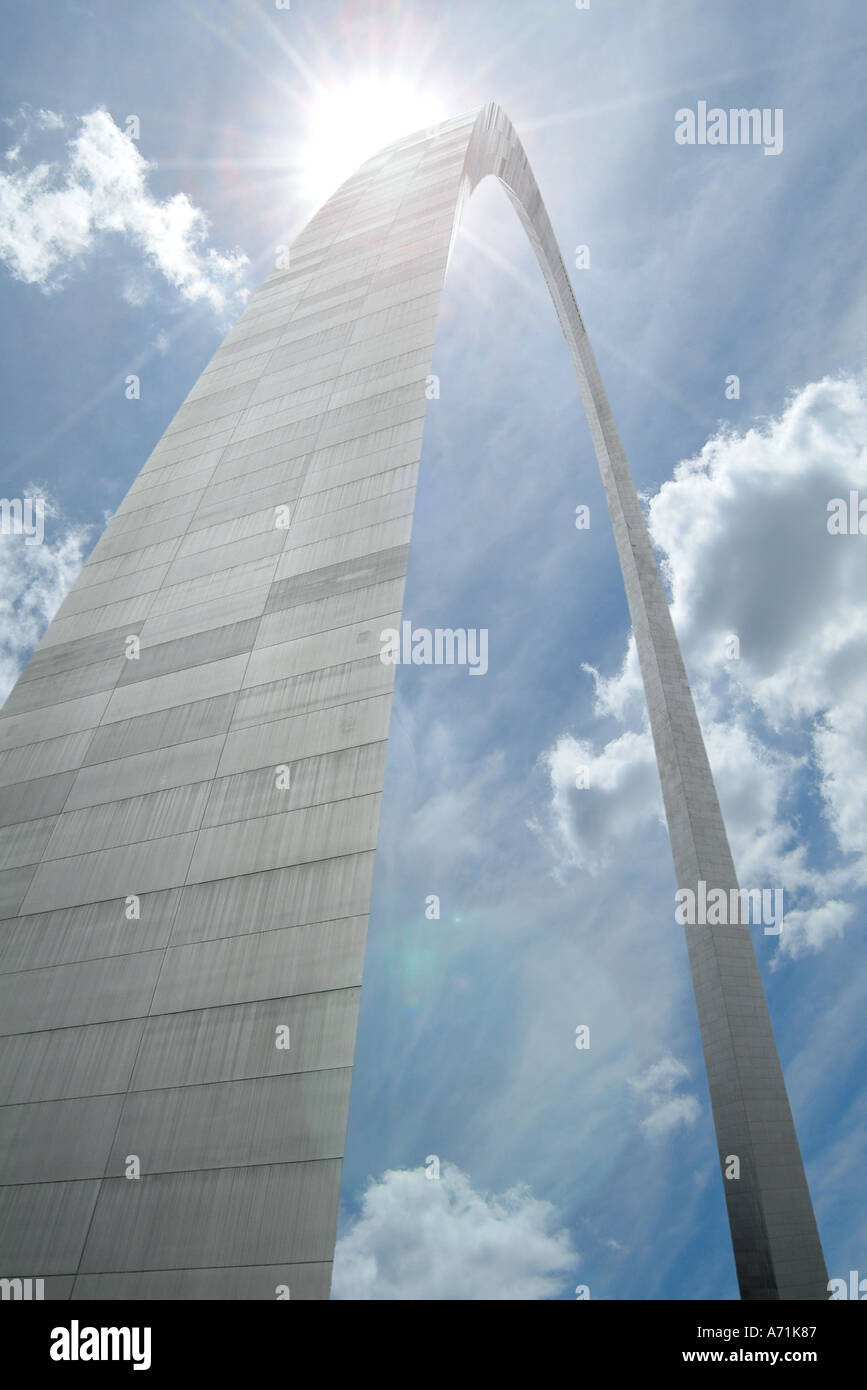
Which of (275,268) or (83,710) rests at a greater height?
(275,268)

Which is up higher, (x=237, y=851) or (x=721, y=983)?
(x=721, y=983)

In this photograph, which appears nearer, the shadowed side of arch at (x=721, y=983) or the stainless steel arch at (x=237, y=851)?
the stainless steel arch at (x=237, y=851)

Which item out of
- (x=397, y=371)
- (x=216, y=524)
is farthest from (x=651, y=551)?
(x=216, y=524)

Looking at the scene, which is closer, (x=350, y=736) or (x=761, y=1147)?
(x=350, y=736)

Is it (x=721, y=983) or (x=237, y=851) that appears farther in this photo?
(x=721, y=983)

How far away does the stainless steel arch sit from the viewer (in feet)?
32.5

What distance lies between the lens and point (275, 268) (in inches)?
1248

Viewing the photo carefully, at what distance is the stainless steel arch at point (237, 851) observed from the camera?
9898 mm

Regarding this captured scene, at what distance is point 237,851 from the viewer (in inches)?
506

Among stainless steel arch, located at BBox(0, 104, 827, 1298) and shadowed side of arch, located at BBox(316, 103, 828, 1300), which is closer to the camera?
stainless steel arch, located at BBox(0, 104, 827, 1298)
